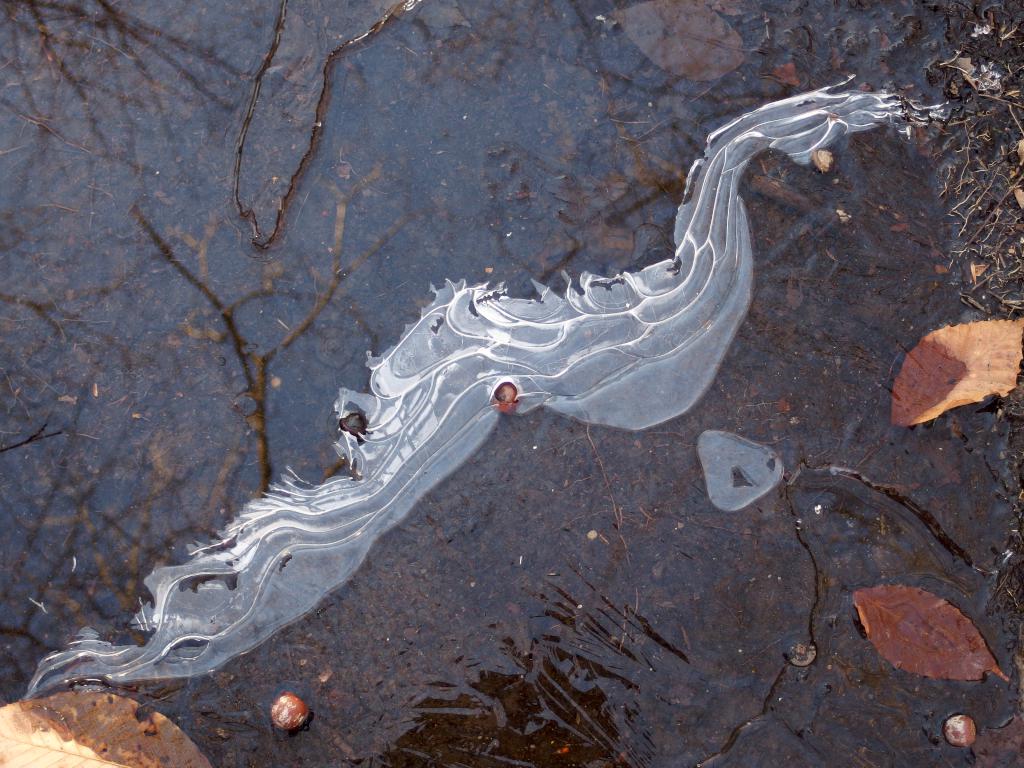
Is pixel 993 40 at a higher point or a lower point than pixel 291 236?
lower

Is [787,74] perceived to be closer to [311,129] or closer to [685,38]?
[685,38]

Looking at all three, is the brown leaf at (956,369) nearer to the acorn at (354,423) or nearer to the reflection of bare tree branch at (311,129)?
the acorn at (354,423)

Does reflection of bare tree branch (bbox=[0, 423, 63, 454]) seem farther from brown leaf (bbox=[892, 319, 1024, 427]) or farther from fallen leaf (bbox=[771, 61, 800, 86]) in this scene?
brown leaf (bbox=[892, 319, 1024, 427])

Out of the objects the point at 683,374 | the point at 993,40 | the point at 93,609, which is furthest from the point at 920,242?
the point at 93,609

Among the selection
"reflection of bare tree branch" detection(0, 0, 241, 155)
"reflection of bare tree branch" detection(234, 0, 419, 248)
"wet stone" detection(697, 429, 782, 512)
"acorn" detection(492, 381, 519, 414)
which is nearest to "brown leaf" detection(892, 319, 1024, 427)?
"wet stone" detection(697, 429, 782, 512)

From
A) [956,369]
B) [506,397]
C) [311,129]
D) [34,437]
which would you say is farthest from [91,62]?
[956,369]

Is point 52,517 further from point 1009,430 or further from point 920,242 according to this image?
point 1009,430
